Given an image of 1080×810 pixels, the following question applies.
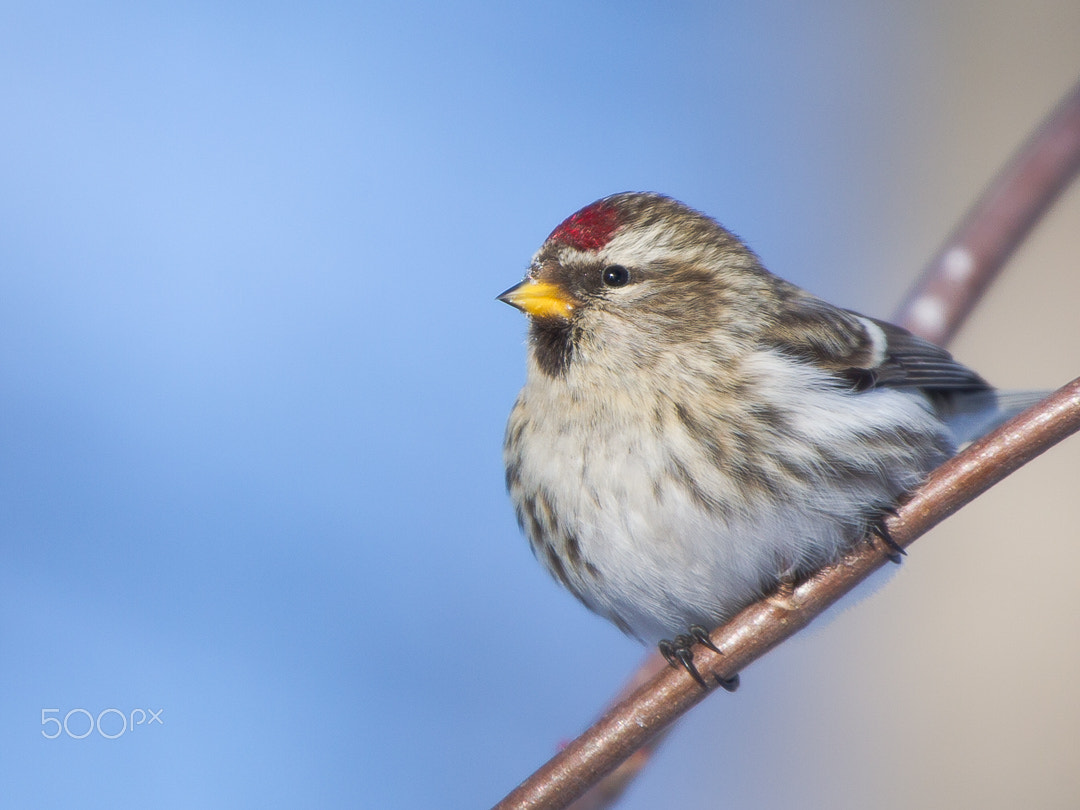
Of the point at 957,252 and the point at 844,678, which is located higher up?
the point at 957,252

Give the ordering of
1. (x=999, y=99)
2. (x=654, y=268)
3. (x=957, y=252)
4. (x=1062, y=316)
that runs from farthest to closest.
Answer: (x=999, y=99)
(x=1062, y=316)
(x=654, y=268)
(x=957, y=252)

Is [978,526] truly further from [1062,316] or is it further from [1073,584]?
[1062,316]

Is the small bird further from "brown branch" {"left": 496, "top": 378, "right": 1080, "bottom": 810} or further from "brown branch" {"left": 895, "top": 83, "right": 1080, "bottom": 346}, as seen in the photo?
"brown branch" {"left": 895, "top": 83, "right": 1080, "bottom": 346}

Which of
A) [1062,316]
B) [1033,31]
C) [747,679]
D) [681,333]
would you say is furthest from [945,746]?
[1033,31]

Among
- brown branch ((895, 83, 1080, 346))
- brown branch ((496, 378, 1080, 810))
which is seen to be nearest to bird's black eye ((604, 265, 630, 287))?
brown branch ((895, 83, 1080, 346))

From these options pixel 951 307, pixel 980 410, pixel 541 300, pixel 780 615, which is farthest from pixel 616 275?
pixel 980 410
